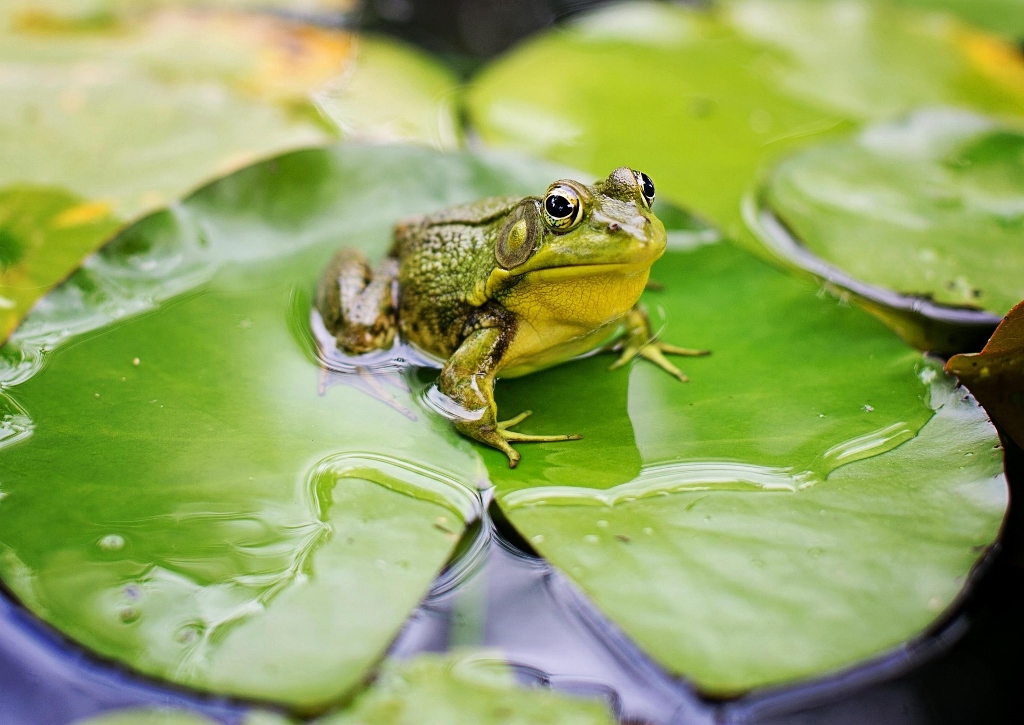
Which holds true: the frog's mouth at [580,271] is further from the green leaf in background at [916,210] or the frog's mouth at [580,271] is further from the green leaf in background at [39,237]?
the green leaf in background at [39,237]

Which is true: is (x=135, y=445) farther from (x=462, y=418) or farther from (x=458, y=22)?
(x=458, y=22)

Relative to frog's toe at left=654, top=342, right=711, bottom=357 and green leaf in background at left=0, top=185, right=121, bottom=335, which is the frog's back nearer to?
frog's toe at left=654, top=342, right=711, bottom=357

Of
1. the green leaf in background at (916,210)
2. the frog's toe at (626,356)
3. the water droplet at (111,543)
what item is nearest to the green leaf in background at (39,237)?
the water droplet at (111,543)

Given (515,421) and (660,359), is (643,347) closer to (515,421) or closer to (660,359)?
(660,359)

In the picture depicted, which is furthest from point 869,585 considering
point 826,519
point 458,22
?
point 458,22

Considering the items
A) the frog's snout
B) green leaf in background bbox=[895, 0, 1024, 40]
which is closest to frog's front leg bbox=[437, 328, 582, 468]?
the frog's snout

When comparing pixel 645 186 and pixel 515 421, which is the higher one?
pixel 645 186

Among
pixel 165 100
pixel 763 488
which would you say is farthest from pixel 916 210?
pixel 165 100
